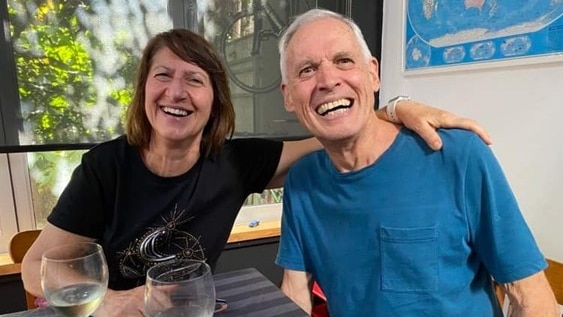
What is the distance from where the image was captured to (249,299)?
1058mm

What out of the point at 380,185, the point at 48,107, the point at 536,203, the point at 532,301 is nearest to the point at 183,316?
the point at 380,185

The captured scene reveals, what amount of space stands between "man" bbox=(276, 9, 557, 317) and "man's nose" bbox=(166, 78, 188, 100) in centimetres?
33

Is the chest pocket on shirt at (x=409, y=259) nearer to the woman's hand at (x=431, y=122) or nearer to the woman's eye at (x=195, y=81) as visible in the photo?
the woman's hand at (x=431, y=122)

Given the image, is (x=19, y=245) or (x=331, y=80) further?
(x=19, y=245)

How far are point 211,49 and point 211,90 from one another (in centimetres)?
12

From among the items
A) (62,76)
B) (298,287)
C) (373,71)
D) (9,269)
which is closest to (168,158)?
(298,287)

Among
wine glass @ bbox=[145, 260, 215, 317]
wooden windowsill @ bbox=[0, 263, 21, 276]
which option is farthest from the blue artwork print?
wooden windowsill @ bbox=[0, 263, 21, 276]

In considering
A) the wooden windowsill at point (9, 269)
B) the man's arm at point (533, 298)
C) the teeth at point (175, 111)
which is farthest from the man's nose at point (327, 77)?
the wooden windowsill at point (9, 269)

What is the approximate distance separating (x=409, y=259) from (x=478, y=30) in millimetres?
1174

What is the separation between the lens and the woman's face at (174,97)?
1.23 metres

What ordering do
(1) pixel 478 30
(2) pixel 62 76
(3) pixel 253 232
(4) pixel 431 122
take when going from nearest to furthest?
(4) pixel 431 122 → (1) pixel 478 30 → (2) pixel 62 76 → (3) pixel 253 232

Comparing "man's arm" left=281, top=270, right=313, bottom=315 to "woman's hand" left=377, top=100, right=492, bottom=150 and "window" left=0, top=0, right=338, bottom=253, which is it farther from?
"window" left=0, top=0, right=338, bottom=253

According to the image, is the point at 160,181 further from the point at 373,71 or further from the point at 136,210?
the point at 373,71

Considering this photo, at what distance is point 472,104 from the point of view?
5.91 feet
